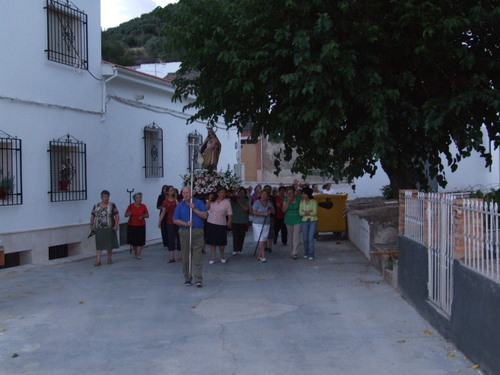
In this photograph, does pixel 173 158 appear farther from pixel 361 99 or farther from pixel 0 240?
pixel 361 99

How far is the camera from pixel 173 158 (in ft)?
65.4

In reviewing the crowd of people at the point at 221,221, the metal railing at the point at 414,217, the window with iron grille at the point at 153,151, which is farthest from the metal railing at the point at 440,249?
the window with iron grille at the point at 153,151

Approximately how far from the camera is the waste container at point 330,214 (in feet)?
59.6

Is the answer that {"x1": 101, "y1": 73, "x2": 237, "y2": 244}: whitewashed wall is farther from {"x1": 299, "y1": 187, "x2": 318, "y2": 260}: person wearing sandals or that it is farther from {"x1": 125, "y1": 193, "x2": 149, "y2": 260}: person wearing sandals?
{"x1": 299, "y1": 187, "x2": 318, "y2": 260}: person wearing sandals

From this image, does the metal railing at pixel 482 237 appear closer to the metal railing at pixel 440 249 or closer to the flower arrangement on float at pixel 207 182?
the metal railing at pixel 440 249

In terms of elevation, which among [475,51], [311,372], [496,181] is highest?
[475,51]

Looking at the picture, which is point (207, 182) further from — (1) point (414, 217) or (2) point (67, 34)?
(1) point (414, 217)

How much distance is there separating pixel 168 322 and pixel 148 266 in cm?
527

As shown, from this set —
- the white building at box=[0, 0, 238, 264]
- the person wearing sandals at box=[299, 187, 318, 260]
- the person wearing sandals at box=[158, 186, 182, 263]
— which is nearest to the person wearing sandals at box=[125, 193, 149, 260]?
the person wearing sandals at box=[158, 186, 182, 263]

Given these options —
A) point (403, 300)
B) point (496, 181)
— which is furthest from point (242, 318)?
point (496, 181)

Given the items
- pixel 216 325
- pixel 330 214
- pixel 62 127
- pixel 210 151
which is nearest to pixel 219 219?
pixel 210 151

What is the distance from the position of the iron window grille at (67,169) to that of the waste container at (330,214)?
6.58 m

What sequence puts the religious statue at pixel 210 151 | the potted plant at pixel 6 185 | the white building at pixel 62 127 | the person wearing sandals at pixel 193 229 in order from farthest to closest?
1. the religious statue at pixel 210 151
2. the white building at pixel 62 127
3. the potted plant at pixel 6 185
4. the person wearing sandals at pixel 193 229

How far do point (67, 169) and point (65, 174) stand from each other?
15 centimetres
